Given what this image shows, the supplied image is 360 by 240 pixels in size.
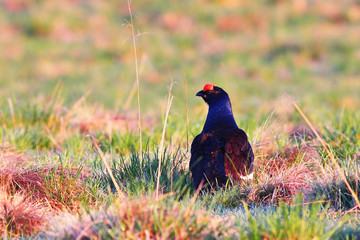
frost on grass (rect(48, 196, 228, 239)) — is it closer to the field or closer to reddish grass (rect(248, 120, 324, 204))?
the field

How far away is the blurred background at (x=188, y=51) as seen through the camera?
11.2 metres

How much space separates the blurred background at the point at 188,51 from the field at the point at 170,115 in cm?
6

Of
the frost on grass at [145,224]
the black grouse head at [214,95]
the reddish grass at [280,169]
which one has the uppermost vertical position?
the black grouse head at [214,95]

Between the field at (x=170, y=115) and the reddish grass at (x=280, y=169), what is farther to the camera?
the reddish grass at (x=280, y=169)

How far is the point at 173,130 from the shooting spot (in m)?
5.71

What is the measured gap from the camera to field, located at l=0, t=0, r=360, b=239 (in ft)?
9.95

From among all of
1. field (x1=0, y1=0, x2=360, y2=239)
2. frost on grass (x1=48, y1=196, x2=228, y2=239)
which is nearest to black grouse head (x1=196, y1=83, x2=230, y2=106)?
field (x1=0, y1=0, x2=360, y2=239)

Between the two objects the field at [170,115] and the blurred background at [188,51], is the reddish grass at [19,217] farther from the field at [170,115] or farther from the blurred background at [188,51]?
the blurred background at [188,51]

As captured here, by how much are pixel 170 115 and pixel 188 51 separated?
9.72m

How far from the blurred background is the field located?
61 mm

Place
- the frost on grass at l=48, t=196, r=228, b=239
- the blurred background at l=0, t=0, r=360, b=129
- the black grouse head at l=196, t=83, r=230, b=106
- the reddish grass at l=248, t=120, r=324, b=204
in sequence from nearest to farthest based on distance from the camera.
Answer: the frost on grass at l=48, t=196, r=228, b=239, the reddish grass at l=248, t=120, r=324, b=204, the black grouse head at l=196, t=83, r=230, b=106, the blurred background at l=0, t=0, r=360, b=129

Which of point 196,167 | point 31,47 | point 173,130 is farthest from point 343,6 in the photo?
point 196,167

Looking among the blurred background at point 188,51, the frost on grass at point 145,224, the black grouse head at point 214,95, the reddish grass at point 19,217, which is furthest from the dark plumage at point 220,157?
the blurred background at point 188,51

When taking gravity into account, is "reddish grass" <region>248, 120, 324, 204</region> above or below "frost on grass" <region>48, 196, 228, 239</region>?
below
